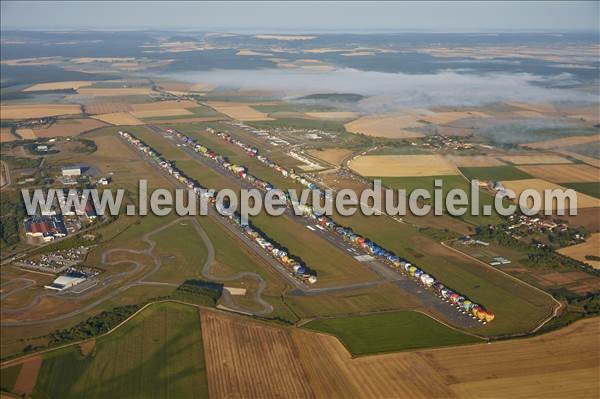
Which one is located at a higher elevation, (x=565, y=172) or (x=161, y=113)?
(x=161, y=113)

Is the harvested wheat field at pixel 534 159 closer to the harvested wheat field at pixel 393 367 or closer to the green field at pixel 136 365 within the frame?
the harvested wheat field at pixel 393 367

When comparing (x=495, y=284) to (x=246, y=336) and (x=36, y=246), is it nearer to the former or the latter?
(x=246, y=336)

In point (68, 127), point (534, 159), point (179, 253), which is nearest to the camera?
point (179, 253)

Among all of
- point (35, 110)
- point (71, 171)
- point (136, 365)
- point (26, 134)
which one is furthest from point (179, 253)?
point (35, 110)

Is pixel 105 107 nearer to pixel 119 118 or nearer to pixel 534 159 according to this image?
pixel 119 118

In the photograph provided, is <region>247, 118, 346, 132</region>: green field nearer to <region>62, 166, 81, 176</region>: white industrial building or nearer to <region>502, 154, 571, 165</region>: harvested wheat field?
<region>502, 154, 571, 165</region>: harvested wheat field

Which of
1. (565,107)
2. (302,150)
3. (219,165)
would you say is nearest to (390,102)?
(565,107)

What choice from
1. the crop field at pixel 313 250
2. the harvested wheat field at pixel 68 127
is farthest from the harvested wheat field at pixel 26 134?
the crop field at pixel 313 250
